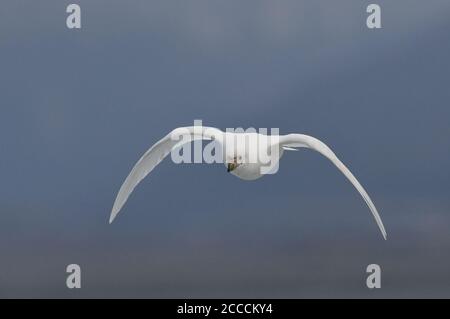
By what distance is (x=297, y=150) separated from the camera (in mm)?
14008

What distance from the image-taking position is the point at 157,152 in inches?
603

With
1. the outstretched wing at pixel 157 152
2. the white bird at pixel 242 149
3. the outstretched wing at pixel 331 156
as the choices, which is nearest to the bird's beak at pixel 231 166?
the white bird at pixel 242 149

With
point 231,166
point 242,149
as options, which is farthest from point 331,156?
point 231,166

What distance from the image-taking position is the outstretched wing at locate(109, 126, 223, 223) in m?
14.4

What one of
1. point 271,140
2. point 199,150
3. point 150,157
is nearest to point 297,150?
point 271,140

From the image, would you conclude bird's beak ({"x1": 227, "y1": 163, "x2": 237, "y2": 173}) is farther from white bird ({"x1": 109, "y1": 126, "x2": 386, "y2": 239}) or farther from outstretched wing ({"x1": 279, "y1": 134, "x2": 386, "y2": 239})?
outstretched wing ({"x1": 279, "y1": 134, "x2": 386, "y2": 239})

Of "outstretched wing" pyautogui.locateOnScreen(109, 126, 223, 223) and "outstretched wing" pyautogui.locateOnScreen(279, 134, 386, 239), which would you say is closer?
"outstretched wing" pyautogui.locateOnScreen(279, 134, 386, 239)

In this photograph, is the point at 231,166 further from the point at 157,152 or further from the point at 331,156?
the point at 157,152

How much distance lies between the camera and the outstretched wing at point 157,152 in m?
14.4

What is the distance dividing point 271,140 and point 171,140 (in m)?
2.03

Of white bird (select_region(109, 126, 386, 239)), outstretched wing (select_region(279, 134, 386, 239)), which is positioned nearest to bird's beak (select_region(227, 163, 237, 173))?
white bird (select_region(109, 126, 386, 239))

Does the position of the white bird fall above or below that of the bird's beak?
above

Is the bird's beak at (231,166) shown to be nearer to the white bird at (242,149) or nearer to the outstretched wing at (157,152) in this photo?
the white bird at (242,149)

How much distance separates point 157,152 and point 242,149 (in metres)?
2.28
